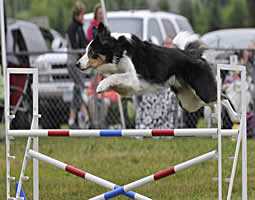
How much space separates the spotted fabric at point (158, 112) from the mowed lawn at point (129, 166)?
0.25 meters

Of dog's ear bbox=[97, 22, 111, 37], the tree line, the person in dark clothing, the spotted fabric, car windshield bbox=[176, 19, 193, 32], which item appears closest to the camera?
dog's ear bbox=[97, 22, 111, 37]

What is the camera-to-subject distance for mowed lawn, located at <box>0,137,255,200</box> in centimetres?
453

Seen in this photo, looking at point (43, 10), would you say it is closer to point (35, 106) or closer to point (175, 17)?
point (175, 17)

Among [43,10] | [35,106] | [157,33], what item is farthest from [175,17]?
[43,10]

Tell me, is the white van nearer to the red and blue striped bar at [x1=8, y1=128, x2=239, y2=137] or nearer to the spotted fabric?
the spotted fabric

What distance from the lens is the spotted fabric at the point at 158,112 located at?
7.64 m

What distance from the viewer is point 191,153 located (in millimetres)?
6262

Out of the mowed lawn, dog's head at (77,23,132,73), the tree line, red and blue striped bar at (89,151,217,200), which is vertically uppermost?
dog's head at (77,23,132,73)

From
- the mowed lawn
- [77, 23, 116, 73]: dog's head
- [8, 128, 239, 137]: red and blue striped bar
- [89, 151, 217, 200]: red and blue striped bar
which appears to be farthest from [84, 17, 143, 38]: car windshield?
[89, 151, 217, 200]: red and blue striped bar

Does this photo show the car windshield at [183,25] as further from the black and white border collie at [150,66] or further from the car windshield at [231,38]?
the black and white border collie at [150,66]

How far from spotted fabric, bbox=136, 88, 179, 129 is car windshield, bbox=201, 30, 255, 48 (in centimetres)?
207

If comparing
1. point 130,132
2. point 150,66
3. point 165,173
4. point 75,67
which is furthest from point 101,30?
point 75,67

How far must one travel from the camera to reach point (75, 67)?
804 cm

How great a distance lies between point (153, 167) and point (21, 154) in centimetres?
177
